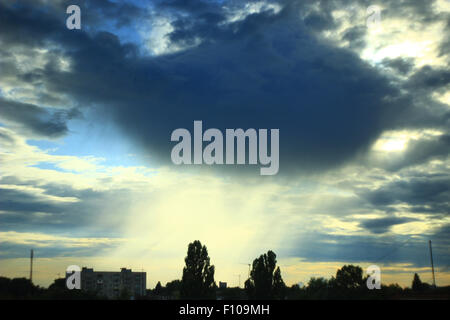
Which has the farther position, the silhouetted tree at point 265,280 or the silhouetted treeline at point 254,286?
the silhouetted tree at point 265,280

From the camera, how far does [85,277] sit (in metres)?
183

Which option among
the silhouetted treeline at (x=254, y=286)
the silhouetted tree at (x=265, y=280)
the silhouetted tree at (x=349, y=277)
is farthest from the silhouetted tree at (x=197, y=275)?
the silhouetted tree at (x=349, y=277)

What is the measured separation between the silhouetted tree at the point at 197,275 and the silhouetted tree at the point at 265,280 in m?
16.3

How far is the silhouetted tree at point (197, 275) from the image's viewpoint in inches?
3278

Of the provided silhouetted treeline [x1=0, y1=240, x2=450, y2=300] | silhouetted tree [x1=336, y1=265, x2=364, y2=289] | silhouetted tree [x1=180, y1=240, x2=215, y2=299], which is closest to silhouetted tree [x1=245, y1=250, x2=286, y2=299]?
silhouetted treeline [x1=0, y1=240, x2=450, y2=300]

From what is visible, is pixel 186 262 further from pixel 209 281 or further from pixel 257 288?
pixel 257 288

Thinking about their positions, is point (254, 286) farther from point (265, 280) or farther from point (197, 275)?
point (197, 275)

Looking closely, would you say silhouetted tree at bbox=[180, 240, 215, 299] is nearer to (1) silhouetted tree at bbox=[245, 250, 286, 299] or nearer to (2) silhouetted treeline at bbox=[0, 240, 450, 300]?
(2) silhouetted treeline at bbox=[0, 240, 450, 300]

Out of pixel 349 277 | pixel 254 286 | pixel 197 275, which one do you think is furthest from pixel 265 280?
pixel 349 277

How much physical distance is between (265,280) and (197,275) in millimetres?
21159

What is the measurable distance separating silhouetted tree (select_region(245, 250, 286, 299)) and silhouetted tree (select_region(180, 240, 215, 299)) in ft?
53.4

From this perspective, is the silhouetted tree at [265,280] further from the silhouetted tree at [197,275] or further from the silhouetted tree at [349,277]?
the silhouetted tree at [349,277]
